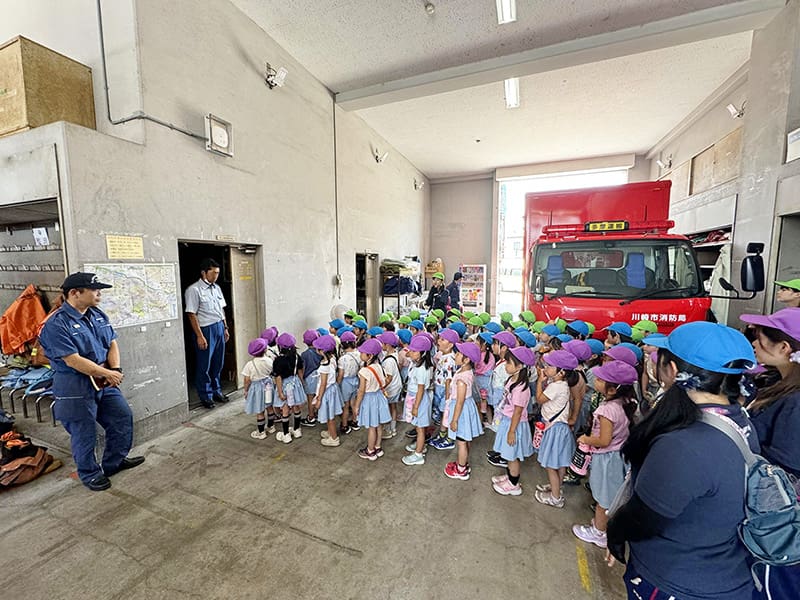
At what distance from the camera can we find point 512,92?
6.39 meters

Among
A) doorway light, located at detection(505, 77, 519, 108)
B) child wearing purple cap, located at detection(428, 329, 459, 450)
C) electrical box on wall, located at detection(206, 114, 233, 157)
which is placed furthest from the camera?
doorway light, located at detection(505, 77, 519, 108)

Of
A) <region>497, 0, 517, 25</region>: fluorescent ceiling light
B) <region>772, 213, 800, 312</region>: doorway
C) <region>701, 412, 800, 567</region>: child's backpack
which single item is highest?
<region>497, 0, 517, 25</region>: fluorescent ceiling light

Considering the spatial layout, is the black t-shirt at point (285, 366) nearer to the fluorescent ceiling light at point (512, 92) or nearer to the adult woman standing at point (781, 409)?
the adult woman standing at point (781, 409)

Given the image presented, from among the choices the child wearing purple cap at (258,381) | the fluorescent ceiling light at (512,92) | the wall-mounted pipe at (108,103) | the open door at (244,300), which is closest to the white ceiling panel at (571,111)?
the fluorescent ceiling light at (512,92)

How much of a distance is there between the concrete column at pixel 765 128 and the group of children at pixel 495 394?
3192mm

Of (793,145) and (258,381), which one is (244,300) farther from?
(793,145)

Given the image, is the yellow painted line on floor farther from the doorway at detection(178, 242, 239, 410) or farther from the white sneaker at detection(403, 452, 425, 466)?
the doorway at detection(178, 242, 239, 410)

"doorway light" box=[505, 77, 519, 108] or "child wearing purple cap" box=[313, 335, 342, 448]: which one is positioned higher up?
"doorway light" box=[505, 77, 519, 108]

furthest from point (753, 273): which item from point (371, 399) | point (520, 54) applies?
point (520, 54)

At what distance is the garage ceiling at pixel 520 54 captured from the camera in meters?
4.54

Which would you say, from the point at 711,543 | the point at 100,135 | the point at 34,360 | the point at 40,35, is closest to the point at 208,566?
the point at 711,543

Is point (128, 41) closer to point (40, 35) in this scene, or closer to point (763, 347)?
point (40, 35)

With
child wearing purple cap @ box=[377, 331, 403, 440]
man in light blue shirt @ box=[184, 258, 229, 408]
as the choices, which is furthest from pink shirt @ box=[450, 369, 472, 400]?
man in light blue shirt @ box=[184, 258, 229, 408]

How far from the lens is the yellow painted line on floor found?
78.3 inches
